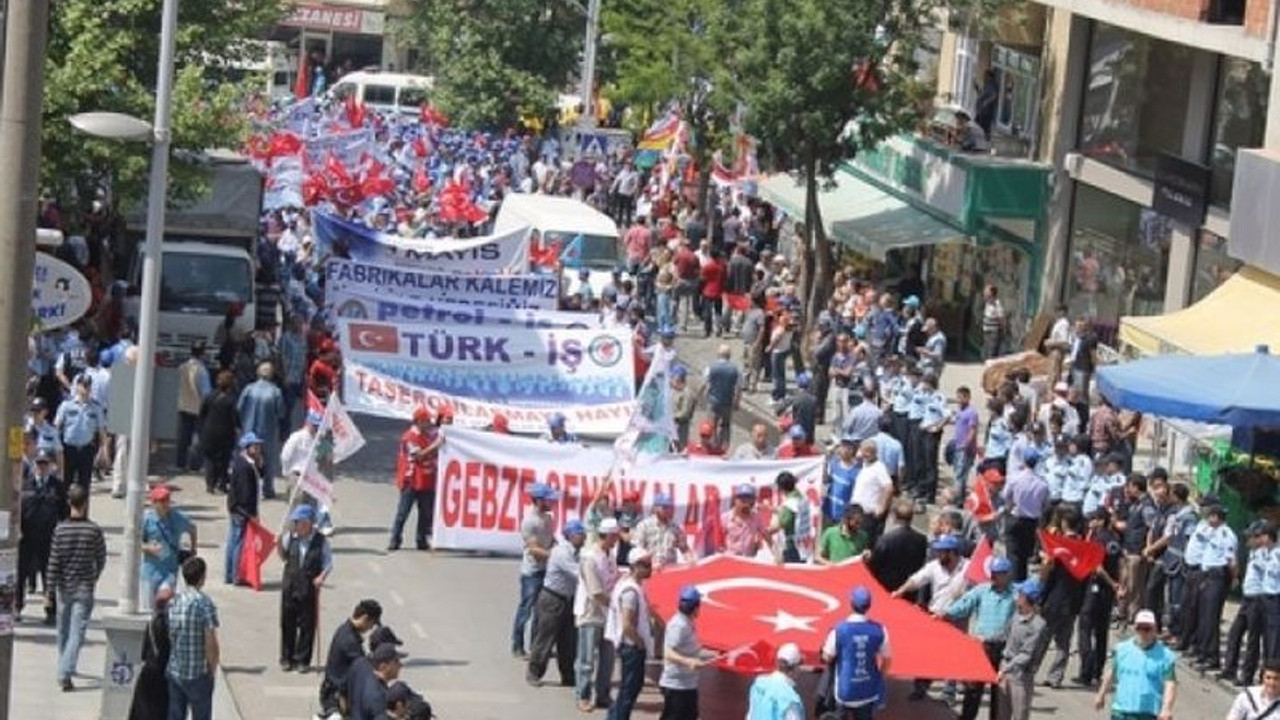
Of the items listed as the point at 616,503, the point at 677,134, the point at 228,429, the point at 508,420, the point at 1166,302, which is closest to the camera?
the point at 616,503

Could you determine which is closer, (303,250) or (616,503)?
(616,503)

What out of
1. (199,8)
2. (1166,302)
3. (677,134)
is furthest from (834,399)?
(677,134)

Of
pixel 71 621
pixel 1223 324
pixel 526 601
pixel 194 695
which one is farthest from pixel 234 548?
pixel 1223 324

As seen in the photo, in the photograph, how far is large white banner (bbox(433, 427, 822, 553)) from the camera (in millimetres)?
28156

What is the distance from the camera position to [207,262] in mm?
38094

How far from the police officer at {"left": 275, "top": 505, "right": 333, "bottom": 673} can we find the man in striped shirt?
1691 mm

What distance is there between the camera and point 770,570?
24062 millimetres

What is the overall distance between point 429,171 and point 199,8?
21730mm

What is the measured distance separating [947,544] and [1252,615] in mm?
3254

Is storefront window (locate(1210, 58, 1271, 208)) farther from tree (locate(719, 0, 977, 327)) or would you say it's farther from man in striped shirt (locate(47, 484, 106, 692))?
man in striped shirt (locate(47, 484, 106, 692))

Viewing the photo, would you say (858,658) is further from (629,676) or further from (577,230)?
(577,230)

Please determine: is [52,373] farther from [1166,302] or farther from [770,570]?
[1166,302]

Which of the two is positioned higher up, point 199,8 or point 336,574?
point 199,8

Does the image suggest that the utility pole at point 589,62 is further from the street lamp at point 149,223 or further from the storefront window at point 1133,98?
the street lamp at point 149,223
